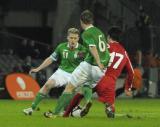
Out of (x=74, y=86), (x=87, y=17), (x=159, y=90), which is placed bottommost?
(x=159, y=90)

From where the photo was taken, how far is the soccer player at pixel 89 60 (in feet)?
50.1

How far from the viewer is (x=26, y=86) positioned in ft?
90.2

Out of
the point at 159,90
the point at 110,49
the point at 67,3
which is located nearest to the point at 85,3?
the point at 67,3

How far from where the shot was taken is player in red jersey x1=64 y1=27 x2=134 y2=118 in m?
15.8

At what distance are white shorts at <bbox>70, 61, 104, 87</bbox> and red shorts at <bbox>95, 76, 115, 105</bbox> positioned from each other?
25 centimetres

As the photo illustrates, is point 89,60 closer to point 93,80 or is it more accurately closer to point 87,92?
point 93,80

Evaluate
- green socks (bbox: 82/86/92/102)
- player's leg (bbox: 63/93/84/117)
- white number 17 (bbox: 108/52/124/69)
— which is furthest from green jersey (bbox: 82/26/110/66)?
player's leg (bbox: 63/93/84/117)

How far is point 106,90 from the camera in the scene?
15.9 m

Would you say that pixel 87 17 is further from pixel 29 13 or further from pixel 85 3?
pixel 29 13

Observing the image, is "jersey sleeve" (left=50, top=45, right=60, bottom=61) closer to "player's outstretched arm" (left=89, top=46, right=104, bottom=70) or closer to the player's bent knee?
the player's bent knee

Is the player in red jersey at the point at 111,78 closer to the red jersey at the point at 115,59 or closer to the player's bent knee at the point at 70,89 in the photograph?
the red jersey at the point at 115,59

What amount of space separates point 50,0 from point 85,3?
687 cm

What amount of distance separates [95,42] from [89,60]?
52 centimetres

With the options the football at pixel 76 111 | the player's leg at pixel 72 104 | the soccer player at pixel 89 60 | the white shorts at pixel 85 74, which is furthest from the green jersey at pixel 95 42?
the football at pixel 76 111
